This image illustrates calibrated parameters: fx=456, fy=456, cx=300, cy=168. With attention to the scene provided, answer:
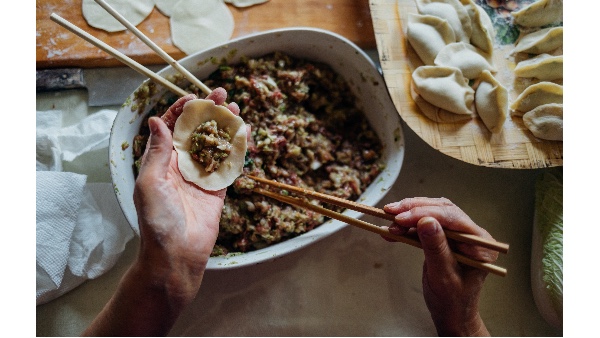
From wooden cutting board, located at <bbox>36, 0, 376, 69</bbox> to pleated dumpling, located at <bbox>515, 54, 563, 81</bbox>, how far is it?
689 millimetres

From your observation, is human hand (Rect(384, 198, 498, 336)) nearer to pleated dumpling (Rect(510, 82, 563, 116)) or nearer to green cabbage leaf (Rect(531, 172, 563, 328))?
green cabbage leaf (Rect(531, 172, 563, 328))

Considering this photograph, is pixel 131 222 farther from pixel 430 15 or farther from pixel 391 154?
pixel 430 15

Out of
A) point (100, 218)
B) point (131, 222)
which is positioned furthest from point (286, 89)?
point (100, 218)

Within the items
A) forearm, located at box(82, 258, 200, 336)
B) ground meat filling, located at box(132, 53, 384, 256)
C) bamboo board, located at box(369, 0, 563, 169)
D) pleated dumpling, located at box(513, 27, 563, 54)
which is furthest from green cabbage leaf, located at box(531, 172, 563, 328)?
forearm, located at box(82, 258, 200, 336)

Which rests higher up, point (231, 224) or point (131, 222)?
point (131, 222)

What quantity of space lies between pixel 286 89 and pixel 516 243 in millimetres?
1354

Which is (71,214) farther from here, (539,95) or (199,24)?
(539,95)

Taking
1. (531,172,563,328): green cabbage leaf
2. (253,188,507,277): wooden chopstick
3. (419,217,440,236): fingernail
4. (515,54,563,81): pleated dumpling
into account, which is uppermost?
(515,54,563,81): pleated dumpling

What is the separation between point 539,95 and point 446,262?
36.8 inches

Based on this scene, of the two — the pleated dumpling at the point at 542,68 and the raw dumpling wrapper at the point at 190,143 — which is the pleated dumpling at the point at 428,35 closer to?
the pleated dumpling at the point at 542,68

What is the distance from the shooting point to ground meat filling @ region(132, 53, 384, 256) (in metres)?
1.88

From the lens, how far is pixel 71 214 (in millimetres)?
1936

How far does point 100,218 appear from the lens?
1996mm

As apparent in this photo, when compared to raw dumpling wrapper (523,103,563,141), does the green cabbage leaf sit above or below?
below
